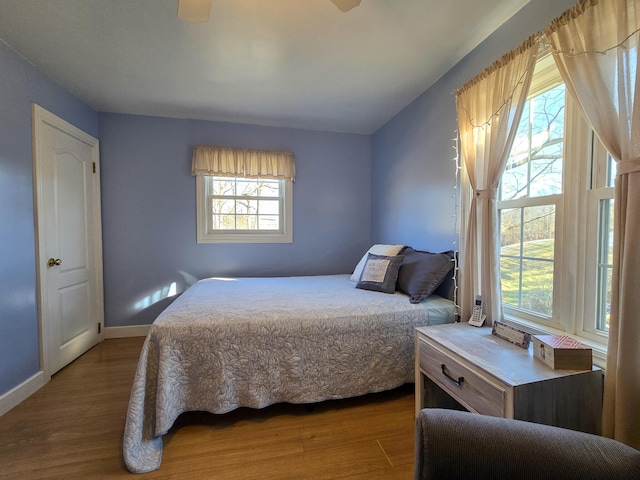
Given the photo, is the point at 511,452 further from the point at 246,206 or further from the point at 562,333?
the point at 246,206

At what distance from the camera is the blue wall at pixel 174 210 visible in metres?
2.91

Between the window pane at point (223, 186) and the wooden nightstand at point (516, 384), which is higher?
the window pane at point (223, 186)

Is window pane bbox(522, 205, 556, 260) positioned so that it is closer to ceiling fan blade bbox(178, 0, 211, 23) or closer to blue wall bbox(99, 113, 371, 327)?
ceiling fan blade bbox(178, 0, 211, 23)

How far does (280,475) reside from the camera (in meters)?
1.29

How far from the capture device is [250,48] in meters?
Result: 1.85

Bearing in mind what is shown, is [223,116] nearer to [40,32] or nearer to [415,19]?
[40,32]

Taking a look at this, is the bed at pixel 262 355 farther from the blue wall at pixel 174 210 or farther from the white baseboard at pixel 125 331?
the white baseboard at pixel 125 331

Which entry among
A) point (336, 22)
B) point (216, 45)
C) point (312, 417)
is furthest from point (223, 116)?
point (312, 417)

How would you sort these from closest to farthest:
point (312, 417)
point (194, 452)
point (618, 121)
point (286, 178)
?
point (618, 121) < point (194, 452) < point (312, 417) < point (286, 178)

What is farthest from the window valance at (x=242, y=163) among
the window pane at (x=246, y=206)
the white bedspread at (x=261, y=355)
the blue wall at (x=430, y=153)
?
the white bedspread at (x=261, y=355)

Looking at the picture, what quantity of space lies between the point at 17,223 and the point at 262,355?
1.99m

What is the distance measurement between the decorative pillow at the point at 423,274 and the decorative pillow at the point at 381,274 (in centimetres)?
6

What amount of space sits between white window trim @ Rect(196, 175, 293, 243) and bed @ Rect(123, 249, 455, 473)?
1281 mm

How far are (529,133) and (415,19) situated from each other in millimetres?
940
